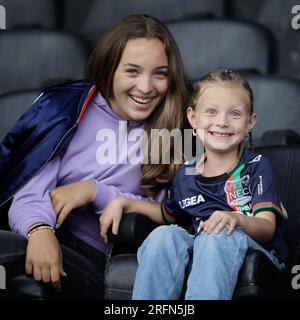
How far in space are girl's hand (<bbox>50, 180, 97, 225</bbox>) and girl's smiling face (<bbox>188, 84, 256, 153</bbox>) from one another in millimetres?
191

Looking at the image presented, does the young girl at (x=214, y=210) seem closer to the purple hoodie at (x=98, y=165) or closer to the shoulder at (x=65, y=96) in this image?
the purple hoodie at (x=98, y=165)

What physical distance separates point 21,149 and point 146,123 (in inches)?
7.7

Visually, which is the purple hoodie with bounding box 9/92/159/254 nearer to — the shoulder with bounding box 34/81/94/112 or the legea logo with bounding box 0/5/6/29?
the shoulder with bounding box 34/81/94/112

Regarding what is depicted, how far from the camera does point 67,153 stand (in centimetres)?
134

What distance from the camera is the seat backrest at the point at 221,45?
1.85 metres

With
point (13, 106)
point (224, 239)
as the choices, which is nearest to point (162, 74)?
point (224, 239)

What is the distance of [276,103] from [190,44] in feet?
1.07

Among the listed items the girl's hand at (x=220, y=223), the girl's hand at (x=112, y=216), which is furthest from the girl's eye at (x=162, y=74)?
the girl's hand at (x=220, y=223)

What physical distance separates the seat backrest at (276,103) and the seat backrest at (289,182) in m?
0.26

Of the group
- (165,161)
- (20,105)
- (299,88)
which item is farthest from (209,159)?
(20,105)

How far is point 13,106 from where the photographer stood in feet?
5.57

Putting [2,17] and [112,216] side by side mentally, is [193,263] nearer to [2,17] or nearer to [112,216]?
[112,216]
